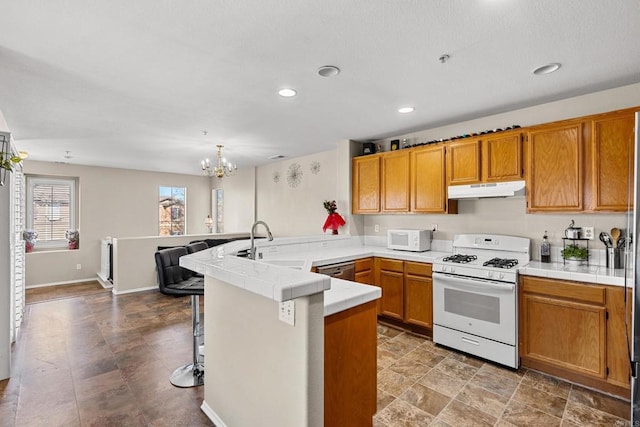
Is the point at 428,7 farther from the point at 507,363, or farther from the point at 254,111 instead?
the point at 507,363

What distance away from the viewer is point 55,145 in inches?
184

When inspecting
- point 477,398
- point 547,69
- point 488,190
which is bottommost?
point 477,398

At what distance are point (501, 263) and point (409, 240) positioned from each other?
1.11 meters

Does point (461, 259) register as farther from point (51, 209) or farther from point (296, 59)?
point (51, 209)

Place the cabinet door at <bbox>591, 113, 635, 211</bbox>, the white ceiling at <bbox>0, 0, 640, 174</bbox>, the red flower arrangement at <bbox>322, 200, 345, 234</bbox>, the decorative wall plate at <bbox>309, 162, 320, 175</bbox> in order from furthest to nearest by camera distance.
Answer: the decorative wall plate at <bbox>309, 162, 320, 175</bbox> < the red flower arrangement at <bbox>322, 200, 345, 234</bbox> < the cabinet door at <bbox>591, 113, 635, 211</bbox> < the white ceiling at <bbox>0, 0, 640, 174</bbox>

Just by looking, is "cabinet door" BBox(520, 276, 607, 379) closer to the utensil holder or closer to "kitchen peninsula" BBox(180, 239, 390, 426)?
the utensil holder

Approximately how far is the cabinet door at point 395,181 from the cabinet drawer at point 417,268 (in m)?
0.74

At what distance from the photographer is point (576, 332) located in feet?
8.01

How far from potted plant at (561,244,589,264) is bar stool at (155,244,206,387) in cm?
319

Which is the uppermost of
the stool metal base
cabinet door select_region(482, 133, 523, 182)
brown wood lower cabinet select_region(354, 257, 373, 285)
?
cabinet door select_region(482, 133, 523, 182)

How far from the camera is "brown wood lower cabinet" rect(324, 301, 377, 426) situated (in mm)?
1457

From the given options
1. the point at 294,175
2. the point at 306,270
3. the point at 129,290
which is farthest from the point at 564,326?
the point at 129,290

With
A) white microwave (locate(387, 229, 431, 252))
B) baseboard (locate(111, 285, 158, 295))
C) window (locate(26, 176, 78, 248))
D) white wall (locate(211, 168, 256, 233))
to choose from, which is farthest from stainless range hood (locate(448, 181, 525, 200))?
window (locate(26, 176, 78, 248))

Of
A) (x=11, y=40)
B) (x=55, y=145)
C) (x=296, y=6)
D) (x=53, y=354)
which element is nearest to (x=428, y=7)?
(x=296, y=6)
